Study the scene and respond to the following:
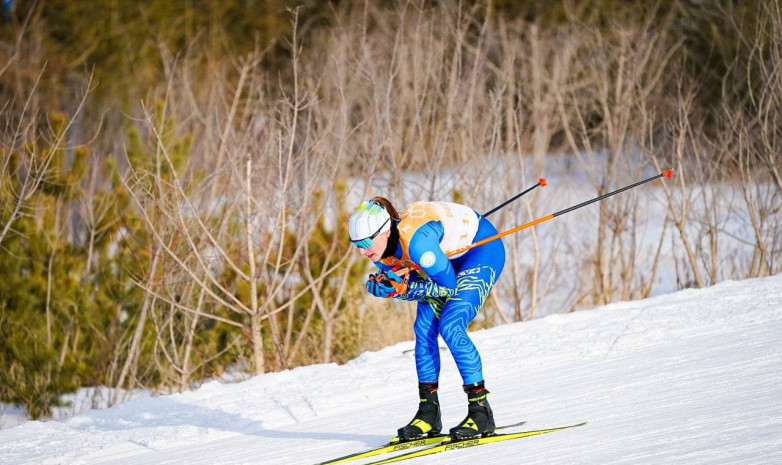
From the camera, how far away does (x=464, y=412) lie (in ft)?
21.5

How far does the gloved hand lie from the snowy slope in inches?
37.0

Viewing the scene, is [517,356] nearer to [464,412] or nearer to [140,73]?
[464,412]

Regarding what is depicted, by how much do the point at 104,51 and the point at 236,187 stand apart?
54.6 feet

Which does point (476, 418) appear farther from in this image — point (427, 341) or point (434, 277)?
point (434, 277)

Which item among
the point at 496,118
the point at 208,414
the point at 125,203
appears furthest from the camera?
the point at 125,203

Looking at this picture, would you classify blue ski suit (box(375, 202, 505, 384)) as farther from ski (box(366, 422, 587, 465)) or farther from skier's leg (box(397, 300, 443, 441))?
ski (box(366, 422, 587, 465))

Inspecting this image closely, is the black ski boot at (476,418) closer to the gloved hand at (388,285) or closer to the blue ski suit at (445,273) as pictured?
the blue ski suit at (445,273)

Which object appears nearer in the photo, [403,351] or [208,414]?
[208,414]

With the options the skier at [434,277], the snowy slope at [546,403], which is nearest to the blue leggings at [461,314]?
the skier at [434,277]

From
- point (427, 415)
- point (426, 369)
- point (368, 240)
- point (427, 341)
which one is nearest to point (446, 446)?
point (427, 415)

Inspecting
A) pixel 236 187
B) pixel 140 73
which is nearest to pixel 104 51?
pixel 140 73

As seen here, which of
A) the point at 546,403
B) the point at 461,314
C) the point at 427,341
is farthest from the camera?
the point at 546,403

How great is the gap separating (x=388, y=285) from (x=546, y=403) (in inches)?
75.5

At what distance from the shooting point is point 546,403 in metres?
6.46
